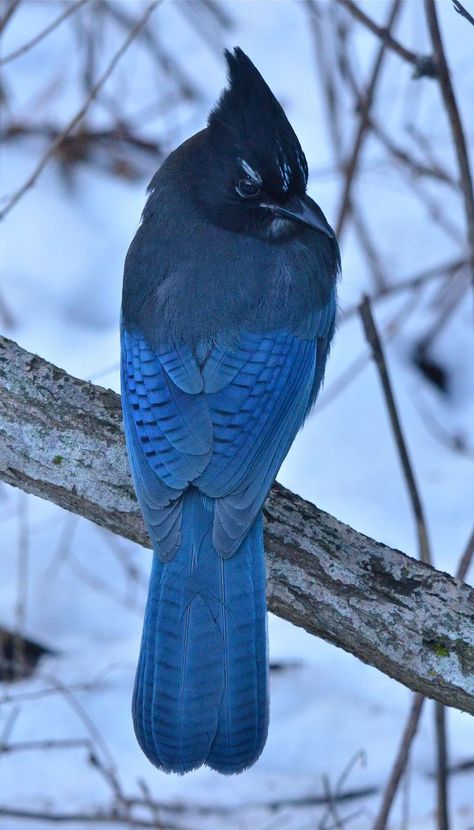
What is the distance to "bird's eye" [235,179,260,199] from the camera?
3032 millimetres

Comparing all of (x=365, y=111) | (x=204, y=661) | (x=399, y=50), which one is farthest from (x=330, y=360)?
(x=204, y=661)

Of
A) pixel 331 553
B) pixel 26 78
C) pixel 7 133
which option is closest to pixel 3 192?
pixel 7 133

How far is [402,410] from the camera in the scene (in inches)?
199

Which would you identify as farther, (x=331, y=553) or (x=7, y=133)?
(x=7, y=133)

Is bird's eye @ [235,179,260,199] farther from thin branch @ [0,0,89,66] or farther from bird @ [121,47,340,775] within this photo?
thin branch @ [0,0,89,66]

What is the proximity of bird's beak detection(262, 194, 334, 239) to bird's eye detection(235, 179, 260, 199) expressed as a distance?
5cm

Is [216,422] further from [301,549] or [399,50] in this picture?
[399,50]

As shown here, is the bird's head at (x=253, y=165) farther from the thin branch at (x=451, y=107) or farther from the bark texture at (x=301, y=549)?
the bark texture at (x=301, y=549)

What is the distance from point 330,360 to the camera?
5137mm

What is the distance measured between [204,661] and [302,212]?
3.62ft

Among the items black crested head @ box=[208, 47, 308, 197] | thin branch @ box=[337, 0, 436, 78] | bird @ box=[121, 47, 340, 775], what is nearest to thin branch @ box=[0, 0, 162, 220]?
bird @ box=[121, 47, 340, 775]

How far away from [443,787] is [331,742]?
798 mm

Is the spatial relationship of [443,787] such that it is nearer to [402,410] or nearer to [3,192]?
[402,410]

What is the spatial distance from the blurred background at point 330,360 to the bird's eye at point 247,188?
0.51 meters
